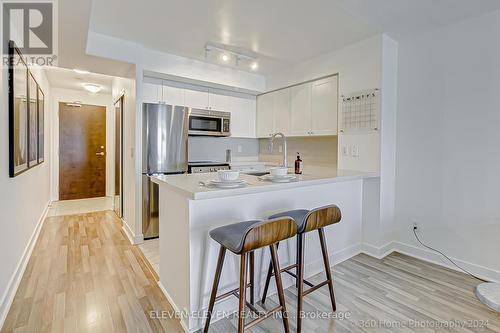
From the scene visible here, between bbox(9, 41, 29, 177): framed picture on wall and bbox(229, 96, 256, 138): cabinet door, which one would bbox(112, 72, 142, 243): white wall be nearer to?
bbox(9, 41, 29, 177): framed picture on wall

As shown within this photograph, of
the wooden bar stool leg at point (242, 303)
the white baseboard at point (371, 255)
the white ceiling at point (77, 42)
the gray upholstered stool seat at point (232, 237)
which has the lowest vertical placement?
the white baseboard at point (371, 255)

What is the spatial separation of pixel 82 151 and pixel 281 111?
14.9 ft

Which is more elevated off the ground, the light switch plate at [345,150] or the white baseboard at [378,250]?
the light switch plate at [345,150]

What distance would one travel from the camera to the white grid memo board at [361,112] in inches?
109

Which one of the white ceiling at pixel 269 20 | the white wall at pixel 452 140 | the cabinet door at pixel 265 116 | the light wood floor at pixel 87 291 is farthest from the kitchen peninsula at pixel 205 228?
the cabinet door at pixel 265 116

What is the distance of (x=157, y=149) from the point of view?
3.35m

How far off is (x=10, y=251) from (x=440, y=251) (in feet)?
12.8

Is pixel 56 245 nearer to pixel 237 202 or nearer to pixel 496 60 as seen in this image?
pixel 237 202

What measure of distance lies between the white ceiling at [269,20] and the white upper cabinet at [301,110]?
0.54 meters

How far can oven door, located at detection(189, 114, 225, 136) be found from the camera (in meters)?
3.84

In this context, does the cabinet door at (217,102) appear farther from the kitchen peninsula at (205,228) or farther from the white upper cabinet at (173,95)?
the kitchen peninsula at (205,228)

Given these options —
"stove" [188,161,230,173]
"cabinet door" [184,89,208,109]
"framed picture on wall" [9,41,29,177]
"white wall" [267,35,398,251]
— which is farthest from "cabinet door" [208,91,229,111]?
"framed picture on wall" [9,41,29,177]

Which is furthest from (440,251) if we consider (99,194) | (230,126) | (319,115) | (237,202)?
(99,194)

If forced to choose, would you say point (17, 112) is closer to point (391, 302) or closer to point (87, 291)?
point (87, 291)
